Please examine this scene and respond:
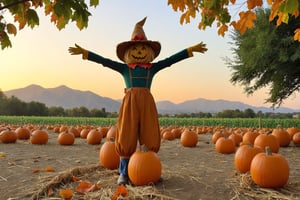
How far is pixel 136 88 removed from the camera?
449cm

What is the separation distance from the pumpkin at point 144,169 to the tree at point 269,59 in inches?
571

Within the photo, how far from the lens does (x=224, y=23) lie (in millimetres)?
4793

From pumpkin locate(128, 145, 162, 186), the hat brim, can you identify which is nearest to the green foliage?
the hat brim

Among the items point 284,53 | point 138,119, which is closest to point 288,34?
point 284,53

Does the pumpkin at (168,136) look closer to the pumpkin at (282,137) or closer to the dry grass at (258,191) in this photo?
the pumpkin at (282,137)

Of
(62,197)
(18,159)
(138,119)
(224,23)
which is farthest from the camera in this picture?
(18,159)

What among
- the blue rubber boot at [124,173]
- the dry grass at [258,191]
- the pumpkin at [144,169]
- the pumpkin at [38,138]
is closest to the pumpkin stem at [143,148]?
the pumpkin at [144,169]

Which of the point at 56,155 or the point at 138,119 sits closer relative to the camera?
the point at 138,119

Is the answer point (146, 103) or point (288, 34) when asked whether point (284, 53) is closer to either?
point (288, 34)

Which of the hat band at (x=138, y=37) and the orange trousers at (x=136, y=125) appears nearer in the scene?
the orange trousers at (x=136, y=125)

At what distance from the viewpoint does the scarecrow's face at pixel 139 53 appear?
4.57m

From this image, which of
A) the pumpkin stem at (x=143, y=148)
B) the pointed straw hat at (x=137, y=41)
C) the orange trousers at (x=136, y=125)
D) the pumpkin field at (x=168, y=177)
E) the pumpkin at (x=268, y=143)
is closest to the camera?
the pumpkin field at (x=168, y=177)

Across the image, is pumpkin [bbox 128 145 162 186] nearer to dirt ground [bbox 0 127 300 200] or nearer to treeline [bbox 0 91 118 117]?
dirt ground [bbox 0 127 300 200]

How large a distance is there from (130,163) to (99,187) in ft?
1.60
